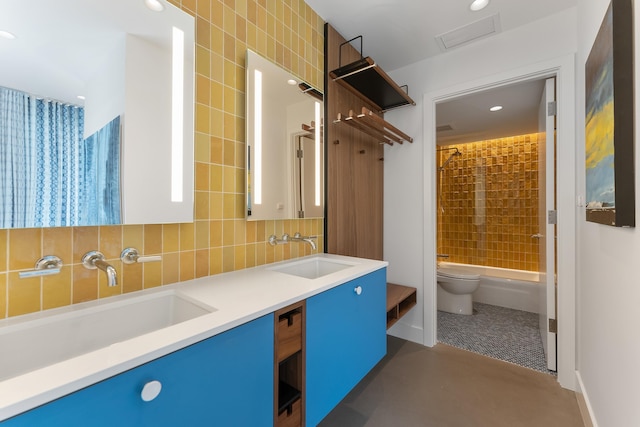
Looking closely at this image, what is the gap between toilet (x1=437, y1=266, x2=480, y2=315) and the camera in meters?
3.03

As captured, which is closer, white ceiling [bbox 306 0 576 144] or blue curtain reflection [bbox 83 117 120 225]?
blue curtain reflection [bbox 83 117 120 225]

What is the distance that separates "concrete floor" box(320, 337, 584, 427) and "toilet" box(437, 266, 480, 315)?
93cm

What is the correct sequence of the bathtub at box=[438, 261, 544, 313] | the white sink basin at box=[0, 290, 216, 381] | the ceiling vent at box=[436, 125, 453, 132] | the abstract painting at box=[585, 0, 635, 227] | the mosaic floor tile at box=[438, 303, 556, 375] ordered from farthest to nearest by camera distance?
the ceiling vent at box=[436, 125, 453, 132]
the bathtub at box=[438, 261, 544, 313]
the mosaic floor tile at box=[438, 303, 556, 375]
the abstract painting at box=[585, 0, 635, 227]
the white sink basin at box=[0, 290, 216, 381]

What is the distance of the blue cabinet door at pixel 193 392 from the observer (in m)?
0.58

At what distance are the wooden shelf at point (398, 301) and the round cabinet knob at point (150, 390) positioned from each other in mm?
1569

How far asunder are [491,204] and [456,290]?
177 cm

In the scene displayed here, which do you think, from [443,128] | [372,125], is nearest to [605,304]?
[372,125]

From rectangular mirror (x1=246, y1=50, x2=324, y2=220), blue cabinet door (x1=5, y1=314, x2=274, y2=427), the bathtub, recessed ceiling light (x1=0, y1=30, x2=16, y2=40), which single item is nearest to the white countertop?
blue cabinet door (x1=5, y1=314, x2=274, y2=427)

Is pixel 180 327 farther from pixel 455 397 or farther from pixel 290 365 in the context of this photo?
pixel 455 397

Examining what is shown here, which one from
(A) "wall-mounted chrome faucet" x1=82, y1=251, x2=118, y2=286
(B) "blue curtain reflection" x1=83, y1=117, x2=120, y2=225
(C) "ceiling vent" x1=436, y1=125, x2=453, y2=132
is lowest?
(A) "wall-mounted chrome faucet" x1=82, y1=251, x2=118, y2=286

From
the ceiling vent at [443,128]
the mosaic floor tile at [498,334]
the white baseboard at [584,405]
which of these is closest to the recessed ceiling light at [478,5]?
the ceiling vent at [443,128]

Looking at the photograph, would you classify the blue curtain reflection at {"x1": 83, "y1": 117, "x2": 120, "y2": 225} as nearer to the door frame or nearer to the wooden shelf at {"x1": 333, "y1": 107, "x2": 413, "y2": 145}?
the wooden shelf at {"x1": 333, "y1": 107, "x2": 413, "y2": 145}

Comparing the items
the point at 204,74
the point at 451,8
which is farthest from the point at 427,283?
the point at 204,74

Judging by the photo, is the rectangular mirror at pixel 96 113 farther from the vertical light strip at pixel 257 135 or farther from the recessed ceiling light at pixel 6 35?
the vertical light strip at pixel 257 135
